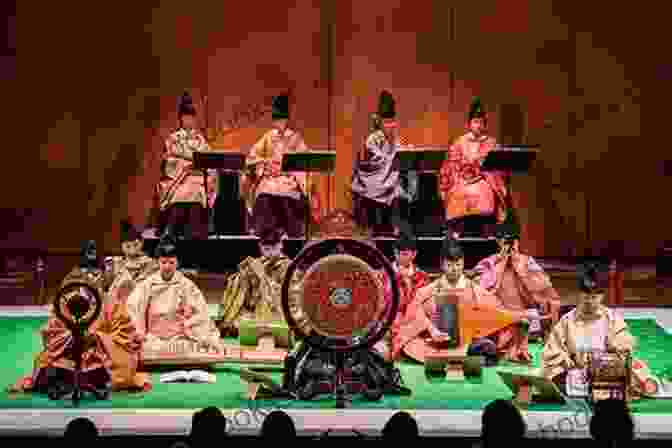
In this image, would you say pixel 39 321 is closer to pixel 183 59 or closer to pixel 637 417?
pixel 183 59

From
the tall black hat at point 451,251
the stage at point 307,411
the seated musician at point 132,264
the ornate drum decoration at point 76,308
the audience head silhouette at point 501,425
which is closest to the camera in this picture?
the audience head silhouette at point 501,425

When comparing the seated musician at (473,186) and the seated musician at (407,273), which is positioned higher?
the seated musician at (473,186)

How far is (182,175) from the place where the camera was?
41.4 ft

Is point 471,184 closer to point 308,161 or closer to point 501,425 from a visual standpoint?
point 308,161

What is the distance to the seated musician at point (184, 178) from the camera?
1246 centimetres

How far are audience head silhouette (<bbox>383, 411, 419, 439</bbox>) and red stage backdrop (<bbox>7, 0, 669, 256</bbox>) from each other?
30.7 feet

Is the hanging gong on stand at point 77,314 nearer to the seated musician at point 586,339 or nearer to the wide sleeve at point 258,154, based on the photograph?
the seated musician at point 586,339

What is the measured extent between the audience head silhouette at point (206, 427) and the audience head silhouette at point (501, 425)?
1.10m

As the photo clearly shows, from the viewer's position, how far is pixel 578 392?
27.3 ft

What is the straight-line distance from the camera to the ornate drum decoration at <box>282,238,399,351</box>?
781 cm

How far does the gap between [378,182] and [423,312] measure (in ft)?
10.7

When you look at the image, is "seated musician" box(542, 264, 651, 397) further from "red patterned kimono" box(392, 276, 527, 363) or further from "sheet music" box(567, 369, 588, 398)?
"red patterned kimono" box(392, 276, 527, 363)

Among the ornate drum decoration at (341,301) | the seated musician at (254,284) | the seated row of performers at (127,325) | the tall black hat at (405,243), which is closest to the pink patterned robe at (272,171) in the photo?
the seated musician at (254,284)

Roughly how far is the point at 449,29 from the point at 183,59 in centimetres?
325
